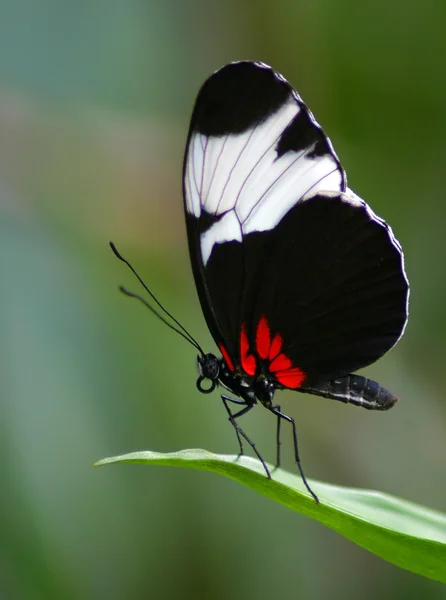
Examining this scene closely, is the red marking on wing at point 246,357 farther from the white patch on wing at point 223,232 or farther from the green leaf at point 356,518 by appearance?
the green leaf at point 356,518

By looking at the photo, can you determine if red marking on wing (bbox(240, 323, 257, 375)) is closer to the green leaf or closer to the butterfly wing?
the butterfly wing

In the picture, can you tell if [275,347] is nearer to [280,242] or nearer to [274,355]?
[274,355]

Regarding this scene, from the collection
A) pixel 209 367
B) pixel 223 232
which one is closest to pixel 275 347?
pixel 209 367

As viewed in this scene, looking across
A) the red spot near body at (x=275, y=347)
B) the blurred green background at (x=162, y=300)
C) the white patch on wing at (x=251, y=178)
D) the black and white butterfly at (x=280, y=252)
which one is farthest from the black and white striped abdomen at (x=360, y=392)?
the blurred green background at (x=162, y=300)

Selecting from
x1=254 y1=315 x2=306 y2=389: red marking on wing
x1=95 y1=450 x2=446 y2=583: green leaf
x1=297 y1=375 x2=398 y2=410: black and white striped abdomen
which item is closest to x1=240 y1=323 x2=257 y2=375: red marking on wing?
x1=254 y1=315 x2=306 y2=389: red marking on wing

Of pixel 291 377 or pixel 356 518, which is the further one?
pixel 291 377
